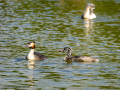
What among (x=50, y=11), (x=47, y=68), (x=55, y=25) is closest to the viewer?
(x=47, y=68)

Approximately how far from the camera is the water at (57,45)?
1670cm

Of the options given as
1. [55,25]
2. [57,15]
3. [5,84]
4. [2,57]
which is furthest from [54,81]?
[57,15]

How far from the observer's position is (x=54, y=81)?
16.7 m

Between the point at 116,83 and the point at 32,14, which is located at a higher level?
the point at 32,14

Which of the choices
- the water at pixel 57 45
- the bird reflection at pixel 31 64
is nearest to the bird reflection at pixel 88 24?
the water at pixel 57 45

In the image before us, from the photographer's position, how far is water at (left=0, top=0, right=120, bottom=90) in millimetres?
16703

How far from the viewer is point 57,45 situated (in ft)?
82.2

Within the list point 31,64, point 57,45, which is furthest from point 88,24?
point 31,64

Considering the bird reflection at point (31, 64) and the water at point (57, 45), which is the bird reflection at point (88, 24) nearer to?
the water at point (57, 45)

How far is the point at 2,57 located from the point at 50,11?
22930 millimetres

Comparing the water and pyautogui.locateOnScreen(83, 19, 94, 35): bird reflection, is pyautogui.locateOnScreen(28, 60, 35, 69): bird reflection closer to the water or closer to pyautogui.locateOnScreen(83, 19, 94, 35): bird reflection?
the water

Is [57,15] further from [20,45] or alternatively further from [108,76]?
[108,76]

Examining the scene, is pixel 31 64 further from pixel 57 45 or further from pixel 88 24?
pixel 88 24

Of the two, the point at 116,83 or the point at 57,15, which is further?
the point at 57,15
